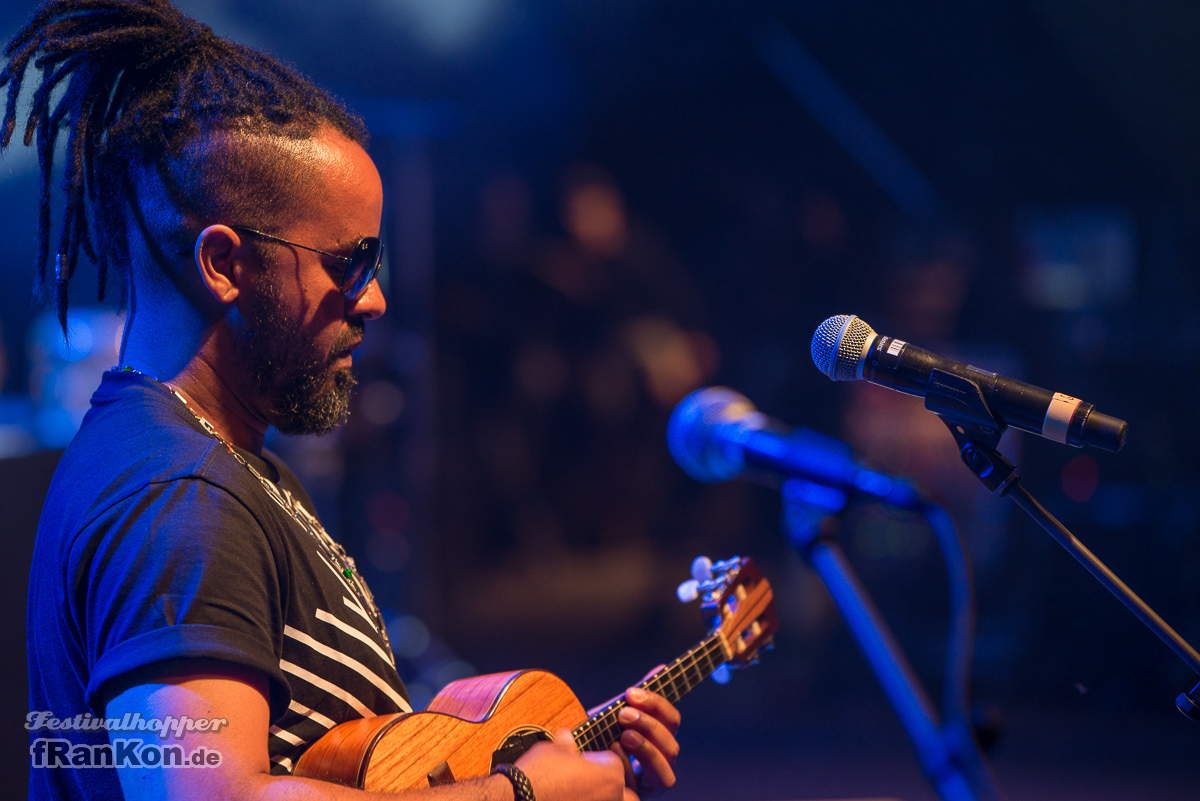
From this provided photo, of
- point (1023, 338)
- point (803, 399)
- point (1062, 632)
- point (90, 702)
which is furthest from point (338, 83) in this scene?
point (1062, 632)

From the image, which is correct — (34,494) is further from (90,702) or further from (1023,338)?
(1023,338)

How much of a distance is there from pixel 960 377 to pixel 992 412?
70 mm

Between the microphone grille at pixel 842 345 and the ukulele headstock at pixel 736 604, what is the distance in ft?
2.20

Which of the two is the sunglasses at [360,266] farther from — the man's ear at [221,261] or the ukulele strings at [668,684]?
the ukulele strings at [668,684]

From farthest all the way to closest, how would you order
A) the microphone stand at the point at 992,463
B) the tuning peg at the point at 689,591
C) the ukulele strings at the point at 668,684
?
the tuning peg at the point at 689,591, the ukulele strings at the point at 668,684, the microphone stand at the point at 992,463

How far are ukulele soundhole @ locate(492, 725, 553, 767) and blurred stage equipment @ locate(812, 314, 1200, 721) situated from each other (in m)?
0.88

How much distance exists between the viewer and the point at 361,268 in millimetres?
1518

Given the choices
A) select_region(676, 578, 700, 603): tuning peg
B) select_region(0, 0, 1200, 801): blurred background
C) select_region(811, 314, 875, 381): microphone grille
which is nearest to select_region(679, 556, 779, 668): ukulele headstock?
select_region(676, 578, 700, 603): tuning peg

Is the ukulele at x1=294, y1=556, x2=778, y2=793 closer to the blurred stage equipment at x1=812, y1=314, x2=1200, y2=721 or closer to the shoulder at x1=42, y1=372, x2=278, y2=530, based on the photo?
the shoulder at x1=42, y1=372, x2=278, y2=530

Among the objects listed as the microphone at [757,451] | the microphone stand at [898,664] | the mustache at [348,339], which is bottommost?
the microphone stand at [898,664]

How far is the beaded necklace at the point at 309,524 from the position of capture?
138 cm

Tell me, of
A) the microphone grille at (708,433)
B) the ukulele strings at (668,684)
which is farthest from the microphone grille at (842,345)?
the ukulele strings at (668,684)

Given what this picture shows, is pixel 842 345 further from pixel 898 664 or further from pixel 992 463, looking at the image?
pixel 898 664

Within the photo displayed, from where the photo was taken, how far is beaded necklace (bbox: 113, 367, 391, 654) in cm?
138
